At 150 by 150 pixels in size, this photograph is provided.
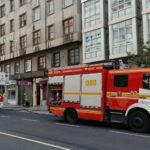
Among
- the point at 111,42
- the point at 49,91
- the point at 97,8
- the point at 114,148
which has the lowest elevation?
→ the point at 114,148

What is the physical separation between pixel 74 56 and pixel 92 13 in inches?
209

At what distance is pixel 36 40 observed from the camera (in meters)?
40.4

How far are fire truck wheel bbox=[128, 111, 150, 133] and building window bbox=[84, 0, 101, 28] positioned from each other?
17.5 m

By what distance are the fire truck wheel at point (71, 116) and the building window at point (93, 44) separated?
1290cm

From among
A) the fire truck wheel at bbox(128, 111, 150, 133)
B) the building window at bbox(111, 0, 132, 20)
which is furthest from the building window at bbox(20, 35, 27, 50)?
the fire truck wheel at bbox(128, 111, 150, 133)

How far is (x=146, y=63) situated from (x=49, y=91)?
19.2 feet

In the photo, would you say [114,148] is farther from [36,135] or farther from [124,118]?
[124,118]

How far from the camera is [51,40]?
122 ft

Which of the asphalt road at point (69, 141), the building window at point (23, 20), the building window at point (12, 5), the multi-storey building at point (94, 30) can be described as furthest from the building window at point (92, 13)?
the asphalt road at point (69, 141)

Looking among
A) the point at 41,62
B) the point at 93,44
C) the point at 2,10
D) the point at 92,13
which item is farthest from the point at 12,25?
the point at 93,44

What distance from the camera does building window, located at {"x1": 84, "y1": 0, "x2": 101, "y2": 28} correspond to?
3108 centimetres

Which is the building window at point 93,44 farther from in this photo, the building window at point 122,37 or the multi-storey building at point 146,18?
the multi-storey building at point 146,18

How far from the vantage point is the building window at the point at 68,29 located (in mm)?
34531

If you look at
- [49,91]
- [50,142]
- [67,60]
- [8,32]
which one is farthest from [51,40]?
[50,142]
